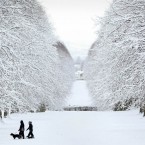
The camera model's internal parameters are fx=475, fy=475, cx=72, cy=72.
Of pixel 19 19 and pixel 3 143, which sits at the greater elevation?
pixel 19 19

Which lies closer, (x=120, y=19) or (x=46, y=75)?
(x=120, y=19)

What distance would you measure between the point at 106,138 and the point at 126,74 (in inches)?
137

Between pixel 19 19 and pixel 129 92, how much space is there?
24.1 ft

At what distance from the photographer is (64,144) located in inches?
712

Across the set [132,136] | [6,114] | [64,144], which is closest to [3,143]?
[64,144]

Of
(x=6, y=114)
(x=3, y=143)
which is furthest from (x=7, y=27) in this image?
(x=6, y=114)

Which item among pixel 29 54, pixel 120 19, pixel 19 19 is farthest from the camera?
pixel 29 54

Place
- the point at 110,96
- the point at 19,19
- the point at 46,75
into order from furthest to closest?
the point at 46,75 → the point at 19,19 → the point at 110,96

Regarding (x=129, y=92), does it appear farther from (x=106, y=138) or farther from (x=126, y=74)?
(x=106, y=138)

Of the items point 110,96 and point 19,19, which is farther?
point 19,19

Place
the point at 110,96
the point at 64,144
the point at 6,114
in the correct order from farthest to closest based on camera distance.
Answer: the point at 6,114 < the point at 110,96 < the point at 64,144

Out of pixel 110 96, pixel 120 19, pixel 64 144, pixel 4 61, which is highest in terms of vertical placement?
pixel 120 19

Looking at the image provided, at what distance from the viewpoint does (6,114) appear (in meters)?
36.0

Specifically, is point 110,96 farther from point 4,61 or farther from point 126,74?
point 4,61
